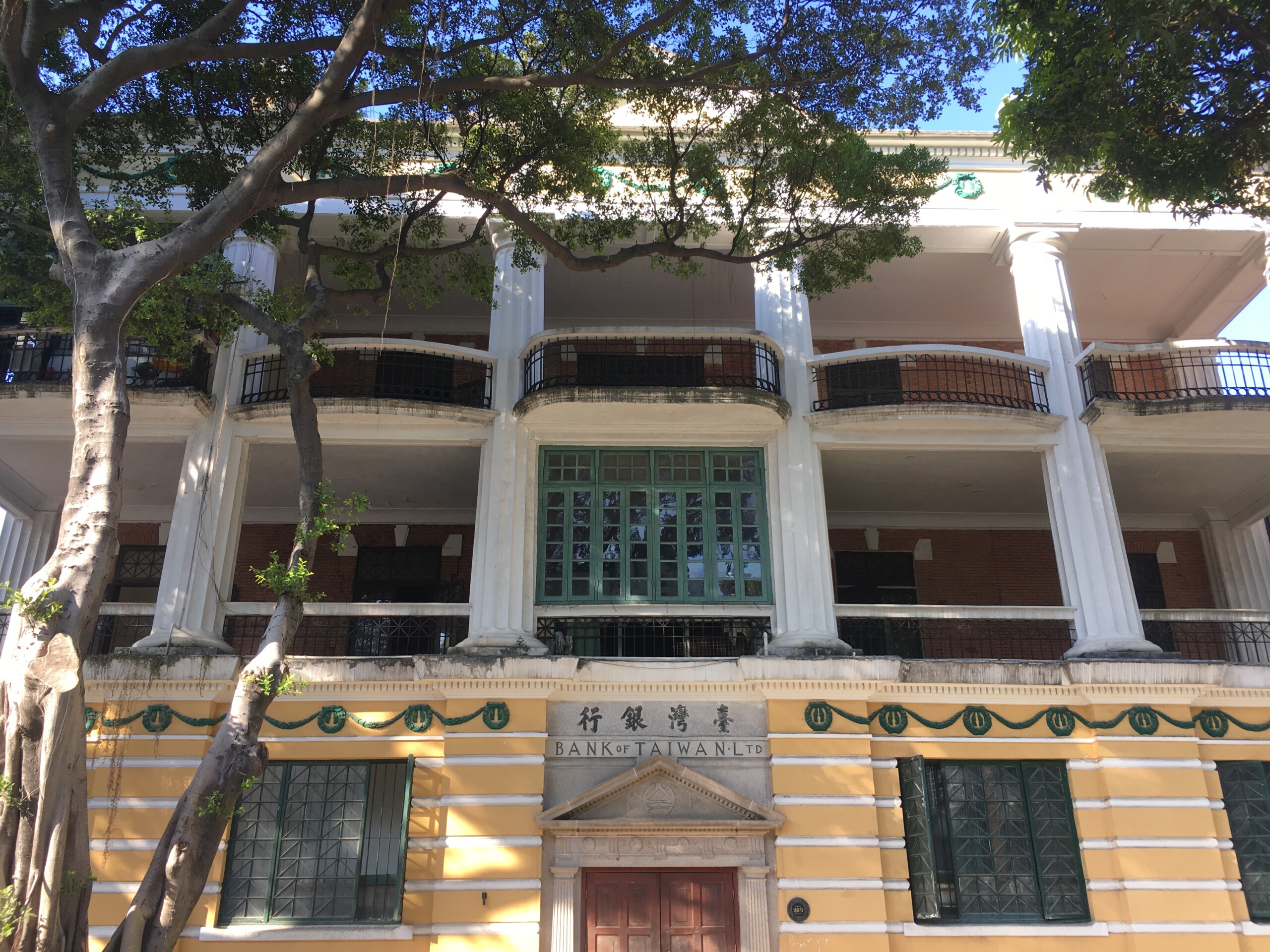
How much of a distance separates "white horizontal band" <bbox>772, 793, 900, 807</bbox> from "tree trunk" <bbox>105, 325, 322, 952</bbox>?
5.65m

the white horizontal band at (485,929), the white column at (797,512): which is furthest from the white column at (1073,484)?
the white horizontal band at (485,929)

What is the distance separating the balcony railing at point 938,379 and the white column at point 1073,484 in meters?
0.31

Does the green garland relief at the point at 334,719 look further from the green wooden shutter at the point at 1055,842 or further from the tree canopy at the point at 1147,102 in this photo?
the tree canopy at the point at 1147,102

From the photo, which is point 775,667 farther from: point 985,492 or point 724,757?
point 985,492

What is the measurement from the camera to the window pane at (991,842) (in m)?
11.0

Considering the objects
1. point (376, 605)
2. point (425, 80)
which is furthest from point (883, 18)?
point (376, 605)

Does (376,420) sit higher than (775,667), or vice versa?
(376,420)

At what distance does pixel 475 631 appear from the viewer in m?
11.9

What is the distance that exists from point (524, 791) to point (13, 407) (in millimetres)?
8196

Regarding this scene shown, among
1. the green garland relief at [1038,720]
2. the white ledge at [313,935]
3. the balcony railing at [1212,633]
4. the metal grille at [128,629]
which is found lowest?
the white ledge at [313,935]

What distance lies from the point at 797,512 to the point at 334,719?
5.97m

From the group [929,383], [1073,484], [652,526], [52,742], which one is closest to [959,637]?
[1073,484]

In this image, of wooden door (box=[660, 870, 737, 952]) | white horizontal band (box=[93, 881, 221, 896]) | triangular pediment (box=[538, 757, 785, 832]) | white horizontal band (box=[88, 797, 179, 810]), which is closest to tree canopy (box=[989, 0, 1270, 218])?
triangular pediment (box=[538, 757, 785, 832])

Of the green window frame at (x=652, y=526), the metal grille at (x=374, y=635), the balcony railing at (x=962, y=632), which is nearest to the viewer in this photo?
the balcony railing at (x=962, y=632)
